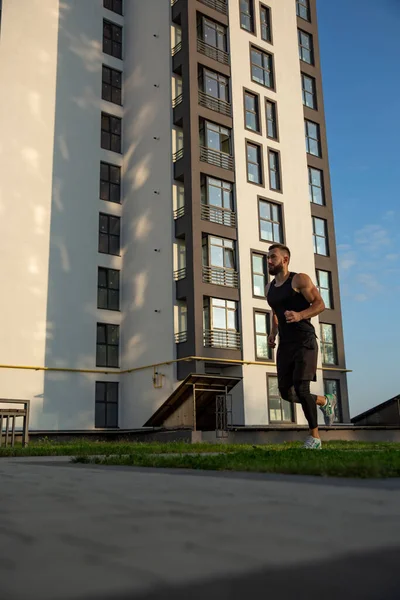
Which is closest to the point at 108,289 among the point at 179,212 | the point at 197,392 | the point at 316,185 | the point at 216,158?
the point at 179,212

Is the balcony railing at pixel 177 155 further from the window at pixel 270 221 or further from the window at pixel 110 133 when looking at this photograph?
the window at pixel 270 221

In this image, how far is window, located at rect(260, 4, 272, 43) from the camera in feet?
105

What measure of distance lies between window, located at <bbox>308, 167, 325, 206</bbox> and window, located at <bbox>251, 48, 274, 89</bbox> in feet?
17.7

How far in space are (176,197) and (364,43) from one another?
22264mm

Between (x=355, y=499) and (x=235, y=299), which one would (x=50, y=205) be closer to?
(x=235, y=299)

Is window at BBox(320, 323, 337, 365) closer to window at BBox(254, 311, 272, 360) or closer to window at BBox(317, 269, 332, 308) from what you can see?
window at BBox(317, 269, 332, 308)

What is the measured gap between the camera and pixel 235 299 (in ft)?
85.7

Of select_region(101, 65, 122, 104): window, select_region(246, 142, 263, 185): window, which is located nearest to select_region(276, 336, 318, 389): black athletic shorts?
select_region(246, 142, 263, 185): window

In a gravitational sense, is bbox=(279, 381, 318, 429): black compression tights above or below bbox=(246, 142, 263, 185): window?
below

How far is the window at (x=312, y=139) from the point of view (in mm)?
33000

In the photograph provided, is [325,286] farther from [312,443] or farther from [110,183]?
[312,443]

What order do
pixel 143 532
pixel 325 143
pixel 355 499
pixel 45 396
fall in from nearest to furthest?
pixel 143 532 → pixel 355 499 → pixel 45 396 → pixel 325 143

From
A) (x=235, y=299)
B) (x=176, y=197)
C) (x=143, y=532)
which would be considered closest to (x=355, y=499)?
(x=143, y=532)

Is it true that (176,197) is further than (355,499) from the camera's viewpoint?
Yes
